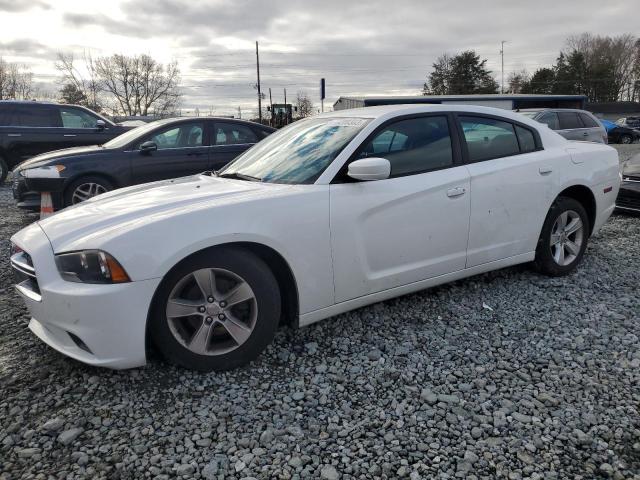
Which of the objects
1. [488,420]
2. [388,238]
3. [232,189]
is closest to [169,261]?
[232,189]

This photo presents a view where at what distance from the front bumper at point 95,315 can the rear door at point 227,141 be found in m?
5.03

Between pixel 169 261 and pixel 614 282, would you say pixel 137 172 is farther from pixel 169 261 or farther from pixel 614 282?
pixel 614 282

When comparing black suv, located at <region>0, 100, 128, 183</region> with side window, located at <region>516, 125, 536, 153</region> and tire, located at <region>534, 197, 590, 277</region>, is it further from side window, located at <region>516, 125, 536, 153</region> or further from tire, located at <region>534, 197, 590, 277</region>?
tire, located at <region>534, 197, 590, 277</region>

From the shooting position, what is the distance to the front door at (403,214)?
3.07m

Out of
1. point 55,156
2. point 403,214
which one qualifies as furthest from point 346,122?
point 55,156

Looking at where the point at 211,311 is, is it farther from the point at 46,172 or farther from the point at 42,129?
the point at 42,129

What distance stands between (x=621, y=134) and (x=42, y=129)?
28.5 m

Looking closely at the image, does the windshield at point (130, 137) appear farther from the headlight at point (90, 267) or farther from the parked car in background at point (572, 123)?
the parked car in background at point (572, 123)

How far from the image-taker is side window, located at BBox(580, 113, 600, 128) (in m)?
12.7

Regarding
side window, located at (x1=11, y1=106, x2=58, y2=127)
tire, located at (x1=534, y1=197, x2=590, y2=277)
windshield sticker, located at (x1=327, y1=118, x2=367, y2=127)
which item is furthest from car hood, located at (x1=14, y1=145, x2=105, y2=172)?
tire, located at (x1=534, y1=197, x2=590, y2=277)

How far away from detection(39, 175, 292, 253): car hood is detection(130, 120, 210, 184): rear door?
3.65m

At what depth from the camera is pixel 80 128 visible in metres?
10.3

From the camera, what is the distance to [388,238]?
3.20 m

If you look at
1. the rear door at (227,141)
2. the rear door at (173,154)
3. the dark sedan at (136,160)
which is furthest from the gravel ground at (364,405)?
the rear door at (227,141)
